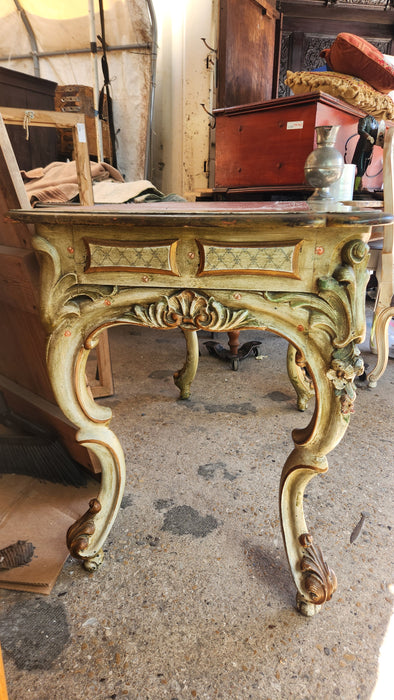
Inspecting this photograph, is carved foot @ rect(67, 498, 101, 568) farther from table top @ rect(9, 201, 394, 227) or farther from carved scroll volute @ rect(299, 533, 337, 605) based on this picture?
table top @ rect(9, 201, 394, 227)

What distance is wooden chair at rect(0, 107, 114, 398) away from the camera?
117cm

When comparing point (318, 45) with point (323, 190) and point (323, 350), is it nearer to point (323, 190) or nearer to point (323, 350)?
point (323, 190)

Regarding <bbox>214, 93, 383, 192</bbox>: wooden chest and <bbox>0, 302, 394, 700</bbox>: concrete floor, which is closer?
<bbox>0, 302, 394, 700</bbox>: concrete floor

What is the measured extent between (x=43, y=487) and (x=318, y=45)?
4732mm

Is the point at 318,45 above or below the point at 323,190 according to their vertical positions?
above

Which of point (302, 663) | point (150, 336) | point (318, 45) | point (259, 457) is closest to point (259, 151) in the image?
point (150, 336)

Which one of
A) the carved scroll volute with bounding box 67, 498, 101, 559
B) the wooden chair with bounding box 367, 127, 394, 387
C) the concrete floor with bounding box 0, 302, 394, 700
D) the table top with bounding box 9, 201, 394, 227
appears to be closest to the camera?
the table top with bounding box 9, 201, 394, 227

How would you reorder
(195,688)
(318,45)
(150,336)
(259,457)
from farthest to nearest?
(318,45) → (150,336) → (259,457) → (195,688)

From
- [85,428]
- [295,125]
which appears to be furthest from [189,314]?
[295,125]

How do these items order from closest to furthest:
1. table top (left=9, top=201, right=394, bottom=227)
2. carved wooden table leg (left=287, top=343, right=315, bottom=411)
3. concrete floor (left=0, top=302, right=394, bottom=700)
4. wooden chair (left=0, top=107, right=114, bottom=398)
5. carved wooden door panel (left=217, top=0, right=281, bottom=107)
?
table top (left=9, top=201, right=394, bottom=227) → concrete floor (left=0, top=302, right=394, bottom=700) → wooden chair (left=0, top=107, right=114, bottom=398) → carved wooden table leg (left=287, top=343, right=315, bottom=411) → carved wooden door panel (left=217, top=0, right=281, bottom=107)

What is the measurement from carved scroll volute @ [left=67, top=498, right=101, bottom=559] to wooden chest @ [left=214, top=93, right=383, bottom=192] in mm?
1801

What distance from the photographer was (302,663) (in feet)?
2.79

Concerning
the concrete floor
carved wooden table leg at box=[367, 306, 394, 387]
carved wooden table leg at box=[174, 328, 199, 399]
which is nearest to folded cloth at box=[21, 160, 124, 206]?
carved wooden table leg at box=[174, 328, 199, 399]

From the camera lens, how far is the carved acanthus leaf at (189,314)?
0.83 meters
